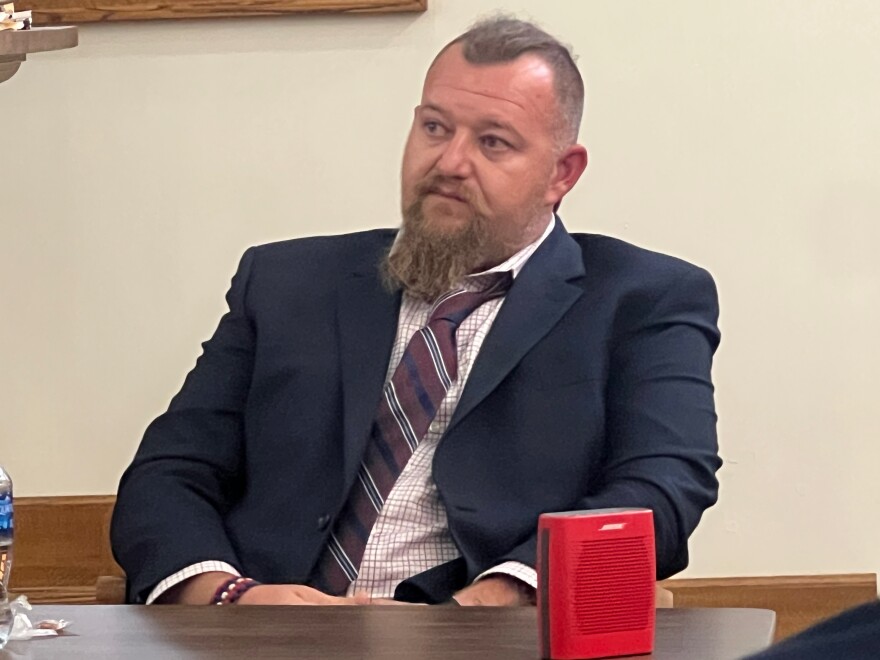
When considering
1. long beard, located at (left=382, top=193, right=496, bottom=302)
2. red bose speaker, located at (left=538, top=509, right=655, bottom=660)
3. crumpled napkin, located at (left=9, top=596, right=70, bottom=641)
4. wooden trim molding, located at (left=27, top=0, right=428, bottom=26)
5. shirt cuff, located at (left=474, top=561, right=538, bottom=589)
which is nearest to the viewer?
red bose speaker, located at (left=538, top=509, right=655, bottom=660)

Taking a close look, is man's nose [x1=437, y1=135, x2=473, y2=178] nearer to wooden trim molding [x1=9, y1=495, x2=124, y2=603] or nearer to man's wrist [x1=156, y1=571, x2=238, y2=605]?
man's wrist [x1=156, y1=571, x2=238, y2=605]

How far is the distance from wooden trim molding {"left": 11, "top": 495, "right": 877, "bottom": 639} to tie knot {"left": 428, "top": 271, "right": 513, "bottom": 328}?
128 cm

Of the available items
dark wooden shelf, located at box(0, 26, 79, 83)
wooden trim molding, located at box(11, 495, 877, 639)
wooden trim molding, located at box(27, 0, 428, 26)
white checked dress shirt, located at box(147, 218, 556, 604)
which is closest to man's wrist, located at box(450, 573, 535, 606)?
white checked dress shirt, located at box(147, 218, 556, 604)

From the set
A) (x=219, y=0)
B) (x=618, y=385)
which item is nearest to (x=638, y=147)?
(x=219, y=0)

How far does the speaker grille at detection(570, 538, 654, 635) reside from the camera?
129cm

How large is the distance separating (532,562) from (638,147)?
61.0 inches

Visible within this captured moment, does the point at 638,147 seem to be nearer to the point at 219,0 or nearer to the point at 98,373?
the point at 219,0

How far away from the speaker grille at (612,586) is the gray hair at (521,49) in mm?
1153

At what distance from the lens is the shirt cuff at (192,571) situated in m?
2.00

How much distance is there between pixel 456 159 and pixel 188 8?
1215mm

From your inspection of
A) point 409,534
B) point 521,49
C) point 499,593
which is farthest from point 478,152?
point 499,593

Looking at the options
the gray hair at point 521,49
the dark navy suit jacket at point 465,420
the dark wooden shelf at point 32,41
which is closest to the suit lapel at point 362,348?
the dark navy suit jacket at point 465,420

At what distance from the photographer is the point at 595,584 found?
1.30 meters

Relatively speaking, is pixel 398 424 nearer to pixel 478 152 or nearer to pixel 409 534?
pixel 409 534
